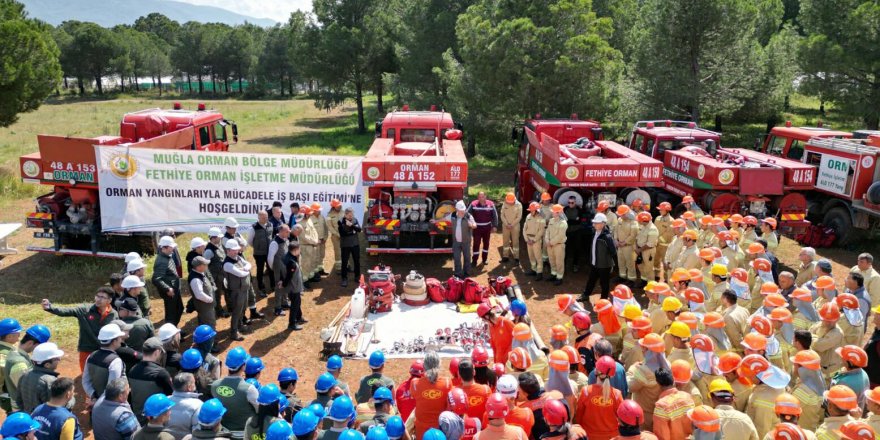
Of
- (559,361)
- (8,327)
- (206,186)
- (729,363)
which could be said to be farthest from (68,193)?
(729,363)

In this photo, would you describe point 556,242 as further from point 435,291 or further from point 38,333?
point 38,333

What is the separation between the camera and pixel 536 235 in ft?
38.9

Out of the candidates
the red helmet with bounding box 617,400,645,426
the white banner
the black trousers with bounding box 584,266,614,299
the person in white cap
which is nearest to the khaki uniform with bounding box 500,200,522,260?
the black trousers with bounding box 584,266,614,299

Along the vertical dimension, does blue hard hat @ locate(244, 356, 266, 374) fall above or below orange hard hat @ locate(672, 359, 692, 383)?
below

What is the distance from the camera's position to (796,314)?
7.55 meters

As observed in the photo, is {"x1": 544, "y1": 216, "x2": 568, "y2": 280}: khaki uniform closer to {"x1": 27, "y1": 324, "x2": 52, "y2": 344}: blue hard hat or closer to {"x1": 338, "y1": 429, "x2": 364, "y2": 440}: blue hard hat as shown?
{"x1": 338, "y1": 429, "x2": 364, "y2": 440}: blue hard hat

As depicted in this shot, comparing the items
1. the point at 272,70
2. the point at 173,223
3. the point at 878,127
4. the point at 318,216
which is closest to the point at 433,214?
the point at 318,216

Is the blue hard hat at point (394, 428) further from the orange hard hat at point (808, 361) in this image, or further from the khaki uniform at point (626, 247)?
the khaki uniform at point (626, 247)

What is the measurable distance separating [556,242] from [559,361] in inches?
248

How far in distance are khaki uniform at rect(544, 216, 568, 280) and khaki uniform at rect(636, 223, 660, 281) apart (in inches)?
51.6

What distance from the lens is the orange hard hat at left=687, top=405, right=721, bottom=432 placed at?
4.47 m

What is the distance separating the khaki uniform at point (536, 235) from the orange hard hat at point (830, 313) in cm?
553

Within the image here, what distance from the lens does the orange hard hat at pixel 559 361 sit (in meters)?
5.35

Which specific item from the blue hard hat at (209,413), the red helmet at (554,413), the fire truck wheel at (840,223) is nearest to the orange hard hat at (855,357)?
the red helmet at (554,413)
